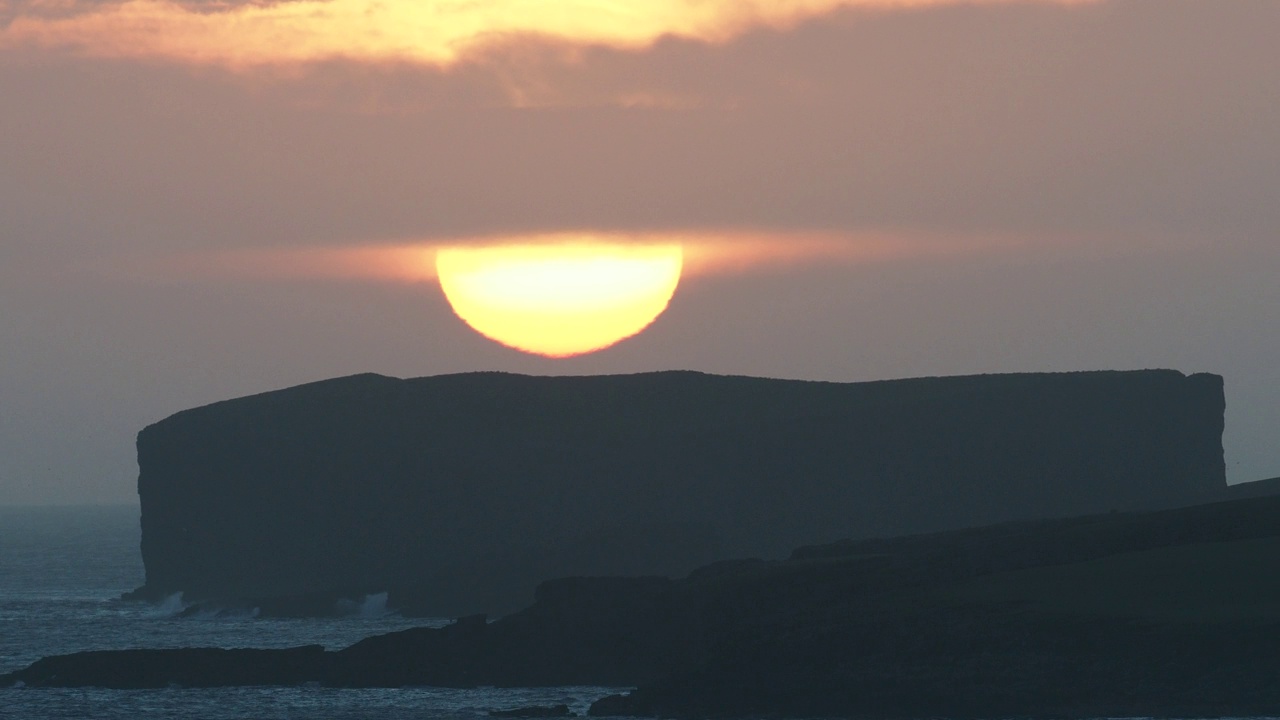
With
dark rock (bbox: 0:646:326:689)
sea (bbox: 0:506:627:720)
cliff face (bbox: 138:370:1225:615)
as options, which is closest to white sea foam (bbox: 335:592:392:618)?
sea (bbox: 0:506:627:720)

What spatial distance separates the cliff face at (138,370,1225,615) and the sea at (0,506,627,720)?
10660mm

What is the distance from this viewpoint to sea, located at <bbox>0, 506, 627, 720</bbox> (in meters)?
80.8

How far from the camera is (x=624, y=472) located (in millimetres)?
156125

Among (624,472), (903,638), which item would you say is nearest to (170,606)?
(624,472)

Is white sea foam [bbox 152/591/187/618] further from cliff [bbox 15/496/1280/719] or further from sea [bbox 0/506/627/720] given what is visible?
cliff [bbox 15/496/1280/719]

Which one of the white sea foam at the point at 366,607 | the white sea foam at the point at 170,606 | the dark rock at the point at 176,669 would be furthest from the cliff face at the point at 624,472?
the dark rock at the point at 176,669

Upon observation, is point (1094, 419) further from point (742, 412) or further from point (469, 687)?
point (469, 687)

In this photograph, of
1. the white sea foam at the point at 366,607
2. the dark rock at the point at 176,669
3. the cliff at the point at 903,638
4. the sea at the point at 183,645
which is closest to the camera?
the cliff at the point at 903,638

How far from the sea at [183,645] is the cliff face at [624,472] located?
10.7 metres

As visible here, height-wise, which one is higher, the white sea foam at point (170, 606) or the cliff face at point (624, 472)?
the cliff face at point (624, 472)

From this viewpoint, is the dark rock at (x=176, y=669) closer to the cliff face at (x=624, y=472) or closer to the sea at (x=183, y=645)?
the sea at (x=183, y=645)

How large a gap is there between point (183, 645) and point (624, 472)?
173 ft

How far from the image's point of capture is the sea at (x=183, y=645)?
80750mm

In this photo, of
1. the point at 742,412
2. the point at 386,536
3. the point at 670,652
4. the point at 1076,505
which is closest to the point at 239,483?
the point at 386,536
